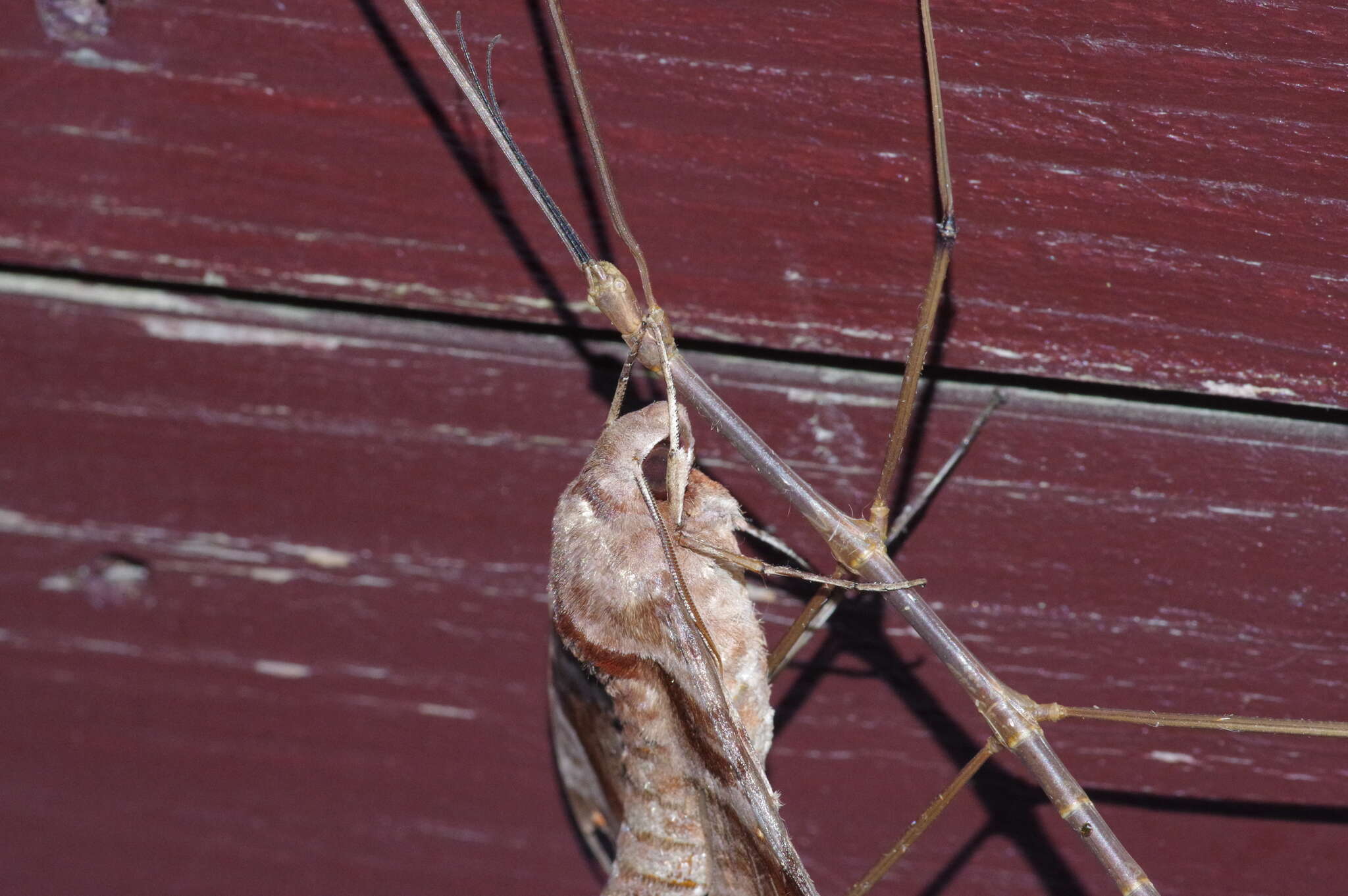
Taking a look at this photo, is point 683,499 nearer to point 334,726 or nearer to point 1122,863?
point 1122,863

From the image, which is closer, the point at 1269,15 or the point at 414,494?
the point at 1269,15

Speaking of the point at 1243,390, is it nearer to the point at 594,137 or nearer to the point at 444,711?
the point at 594,137

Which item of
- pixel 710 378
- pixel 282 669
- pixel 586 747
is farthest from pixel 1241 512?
pixel 282 669

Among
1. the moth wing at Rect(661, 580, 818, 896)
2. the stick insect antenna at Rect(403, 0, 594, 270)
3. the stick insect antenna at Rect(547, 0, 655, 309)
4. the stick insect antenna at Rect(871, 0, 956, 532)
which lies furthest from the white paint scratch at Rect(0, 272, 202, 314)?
the stick insect antenna at Rect(871, 0, 956, 532)

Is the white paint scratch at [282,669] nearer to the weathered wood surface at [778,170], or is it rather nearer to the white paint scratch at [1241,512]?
the weathered wood surface at [778,170]

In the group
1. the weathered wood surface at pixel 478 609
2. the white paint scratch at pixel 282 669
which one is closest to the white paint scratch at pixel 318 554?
the weathered wood surface at pixel 478 609

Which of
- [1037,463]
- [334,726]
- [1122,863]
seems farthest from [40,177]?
Answer: [1122,863]
